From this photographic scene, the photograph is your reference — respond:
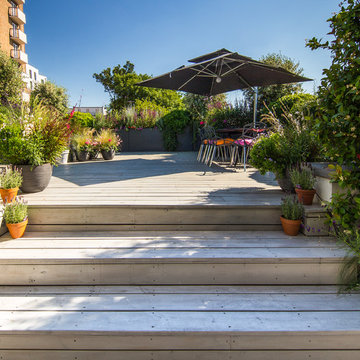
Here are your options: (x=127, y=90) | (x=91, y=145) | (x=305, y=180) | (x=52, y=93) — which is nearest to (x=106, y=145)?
(x=91, y=145)

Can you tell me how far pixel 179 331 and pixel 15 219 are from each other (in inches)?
63.4

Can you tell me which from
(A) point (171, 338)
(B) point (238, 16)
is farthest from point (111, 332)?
(B) point (238, 16)

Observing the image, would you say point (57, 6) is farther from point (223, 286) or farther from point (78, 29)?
point (223, 286)

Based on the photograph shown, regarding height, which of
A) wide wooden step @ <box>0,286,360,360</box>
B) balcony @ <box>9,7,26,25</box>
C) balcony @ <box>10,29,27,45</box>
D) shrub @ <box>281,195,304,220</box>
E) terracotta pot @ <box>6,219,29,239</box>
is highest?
balcony @ <box>9,7,26,25</box>

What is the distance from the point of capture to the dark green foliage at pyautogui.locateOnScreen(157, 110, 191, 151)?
31.2ft

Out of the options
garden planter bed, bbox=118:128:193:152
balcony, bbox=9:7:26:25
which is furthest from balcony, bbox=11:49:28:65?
garden planter bed, bbox=118:128:193:152

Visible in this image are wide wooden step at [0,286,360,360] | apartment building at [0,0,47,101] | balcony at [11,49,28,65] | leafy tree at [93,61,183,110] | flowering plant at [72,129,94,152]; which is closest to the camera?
wide wooden step at [0,286,360,360]

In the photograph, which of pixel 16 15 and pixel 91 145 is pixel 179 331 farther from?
pixel 16 15

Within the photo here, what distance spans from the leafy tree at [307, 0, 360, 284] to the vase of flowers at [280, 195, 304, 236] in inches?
16.1

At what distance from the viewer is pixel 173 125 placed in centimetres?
947

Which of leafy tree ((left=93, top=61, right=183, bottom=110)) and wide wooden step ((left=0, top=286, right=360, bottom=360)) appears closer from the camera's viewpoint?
wide wooden step ((left=0, top=286, right=360, bottom=360))

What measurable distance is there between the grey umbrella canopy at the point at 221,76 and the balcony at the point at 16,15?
22.5m

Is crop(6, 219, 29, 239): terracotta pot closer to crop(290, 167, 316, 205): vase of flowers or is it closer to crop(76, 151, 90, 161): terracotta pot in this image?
crop(290, 167, 316, 205): vase of flowers

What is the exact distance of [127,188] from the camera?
10.7ft
